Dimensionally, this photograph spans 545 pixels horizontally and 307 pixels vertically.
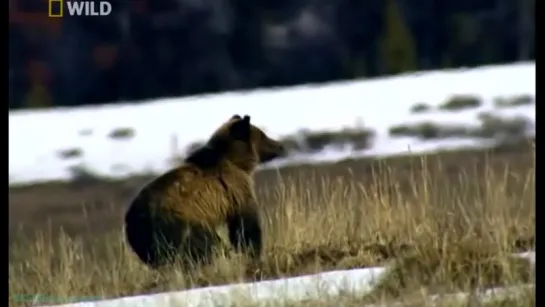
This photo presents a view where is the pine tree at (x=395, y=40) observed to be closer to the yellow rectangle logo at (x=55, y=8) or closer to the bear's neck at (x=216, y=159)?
the bear's neck at (x=216, y=159)

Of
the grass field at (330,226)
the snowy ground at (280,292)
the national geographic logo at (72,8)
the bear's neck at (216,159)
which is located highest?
the national geographic logo at (72,8)

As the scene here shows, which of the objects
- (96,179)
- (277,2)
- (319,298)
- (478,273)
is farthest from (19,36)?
(478,273)

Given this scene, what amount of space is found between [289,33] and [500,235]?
1.03 metres

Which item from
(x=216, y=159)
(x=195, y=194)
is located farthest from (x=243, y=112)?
(x=195, y=194)

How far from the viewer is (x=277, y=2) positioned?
16.6ft

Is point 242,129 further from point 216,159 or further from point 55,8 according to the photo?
point 55,8

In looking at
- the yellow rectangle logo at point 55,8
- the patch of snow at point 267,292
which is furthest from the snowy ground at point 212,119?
the patch of snow at point 267,292

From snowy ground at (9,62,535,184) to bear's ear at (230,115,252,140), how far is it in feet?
0.10

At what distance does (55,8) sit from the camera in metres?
4.96

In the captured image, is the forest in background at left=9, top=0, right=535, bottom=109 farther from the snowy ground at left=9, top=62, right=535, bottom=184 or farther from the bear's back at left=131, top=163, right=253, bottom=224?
the bear's back at left=131, top=163, right=253, bottom=224

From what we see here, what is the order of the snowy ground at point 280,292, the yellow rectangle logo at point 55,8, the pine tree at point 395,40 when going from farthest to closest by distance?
1. the pine tree at point 395,40
2. the yellow rectangle logo at point 55,8
3. the snowy ground at point 280,292

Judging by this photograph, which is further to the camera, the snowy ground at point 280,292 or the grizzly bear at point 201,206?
the grizzly bear at point 201,206

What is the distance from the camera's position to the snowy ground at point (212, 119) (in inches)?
197
